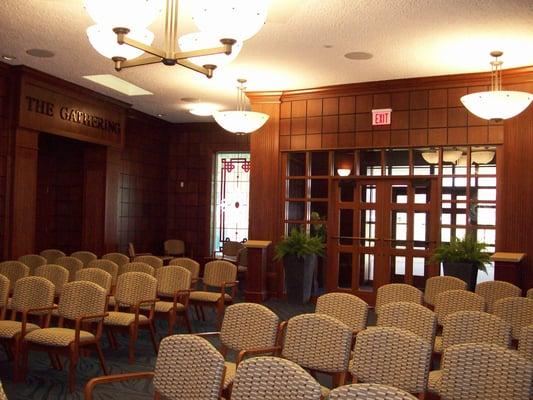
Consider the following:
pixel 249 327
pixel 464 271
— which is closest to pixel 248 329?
pixel 249 327

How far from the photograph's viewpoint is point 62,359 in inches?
226

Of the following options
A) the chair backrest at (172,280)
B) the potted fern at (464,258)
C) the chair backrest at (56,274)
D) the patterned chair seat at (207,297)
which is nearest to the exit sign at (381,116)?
the potted fern at (464,258)

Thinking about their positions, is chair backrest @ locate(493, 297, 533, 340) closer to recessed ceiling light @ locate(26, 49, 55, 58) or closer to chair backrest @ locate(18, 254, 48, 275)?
chair backrest @ locate(18, 254, 48, 275)

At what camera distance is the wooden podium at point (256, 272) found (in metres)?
9.75

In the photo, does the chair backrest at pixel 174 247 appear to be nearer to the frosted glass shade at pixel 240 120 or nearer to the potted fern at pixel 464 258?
the frosted glass shade at pixel 240 120

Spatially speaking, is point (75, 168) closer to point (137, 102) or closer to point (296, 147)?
point (137, 102)

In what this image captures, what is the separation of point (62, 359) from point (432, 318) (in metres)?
3.66

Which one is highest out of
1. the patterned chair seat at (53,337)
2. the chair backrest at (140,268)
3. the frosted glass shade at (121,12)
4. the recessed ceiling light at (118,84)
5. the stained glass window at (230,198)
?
the recessed ceiling light at (118,84)

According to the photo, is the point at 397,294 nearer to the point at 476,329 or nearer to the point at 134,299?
the point at 476,329

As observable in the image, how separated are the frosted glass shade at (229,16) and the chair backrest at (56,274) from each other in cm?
377

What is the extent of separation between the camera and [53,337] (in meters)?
4.91

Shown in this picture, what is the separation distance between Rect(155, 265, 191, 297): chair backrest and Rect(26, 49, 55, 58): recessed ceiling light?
3494 millimetres

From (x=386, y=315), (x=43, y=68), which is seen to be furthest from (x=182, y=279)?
(x=43, y=68)

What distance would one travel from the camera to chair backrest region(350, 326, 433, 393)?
10.9 ft
